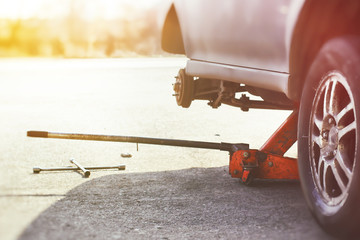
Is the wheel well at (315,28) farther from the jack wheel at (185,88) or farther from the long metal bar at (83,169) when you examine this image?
the long metal bar at (83,169)

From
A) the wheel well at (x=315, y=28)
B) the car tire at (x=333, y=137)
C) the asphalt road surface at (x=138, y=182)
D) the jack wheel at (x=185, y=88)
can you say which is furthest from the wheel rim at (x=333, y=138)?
the jack wheel at (x=185, y=88)

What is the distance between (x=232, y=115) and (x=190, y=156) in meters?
2.61

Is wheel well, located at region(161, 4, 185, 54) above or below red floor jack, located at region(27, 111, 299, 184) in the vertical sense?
above

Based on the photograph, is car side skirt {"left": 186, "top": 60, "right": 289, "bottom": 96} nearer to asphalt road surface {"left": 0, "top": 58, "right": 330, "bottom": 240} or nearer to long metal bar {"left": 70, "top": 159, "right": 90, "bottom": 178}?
asphalt road surface {"left": 0, "top": 58, "right": 330, "bottom": 240}

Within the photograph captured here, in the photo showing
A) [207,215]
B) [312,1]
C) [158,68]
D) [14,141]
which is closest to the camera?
[312,1]

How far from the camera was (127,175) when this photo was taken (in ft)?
14.7

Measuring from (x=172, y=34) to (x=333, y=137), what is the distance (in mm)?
2630

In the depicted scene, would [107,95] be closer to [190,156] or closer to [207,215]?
[190,156]

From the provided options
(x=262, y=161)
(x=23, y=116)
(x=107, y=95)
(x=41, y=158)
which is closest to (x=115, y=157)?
(x=41, y=158)

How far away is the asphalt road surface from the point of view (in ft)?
10.2

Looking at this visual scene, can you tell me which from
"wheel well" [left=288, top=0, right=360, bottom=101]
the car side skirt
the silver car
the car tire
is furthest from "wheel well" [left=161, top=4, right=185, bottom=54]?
the car tire

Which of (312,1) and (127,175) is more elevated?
(312,1)

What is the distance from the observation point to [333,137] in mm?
2832

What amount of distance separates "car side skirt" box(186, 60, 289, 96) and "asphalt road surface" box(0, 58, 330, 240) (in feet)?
2.53
